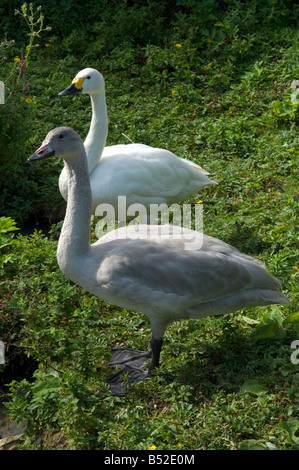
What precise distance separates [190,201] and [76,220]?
200cm

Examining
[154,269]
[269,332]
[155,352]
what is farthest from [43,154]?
[269,332]

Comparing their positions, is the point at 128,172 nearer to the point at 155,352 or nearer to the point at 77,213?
the point at 77,213

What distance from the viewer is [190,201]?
6.03 meters

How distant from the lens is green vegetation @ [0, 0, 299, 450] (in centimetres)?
382

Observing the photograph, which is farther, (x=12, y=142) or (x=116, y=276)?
(x=12, y=142)

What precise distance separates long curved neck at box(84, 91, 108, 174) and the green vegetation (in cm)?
64

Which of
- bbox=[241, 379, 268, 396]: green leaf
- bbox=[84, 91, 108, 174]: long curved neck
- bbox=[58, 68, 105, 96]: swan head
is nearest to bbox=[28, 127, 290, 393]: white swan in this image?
bbox=[241, 379, 268, 396]: green leaf

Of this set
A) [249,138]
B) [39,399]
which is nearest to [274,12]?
[249,138]

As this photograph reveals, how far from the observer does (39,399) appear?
152 inches

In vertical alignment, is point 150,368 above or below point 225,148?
below
